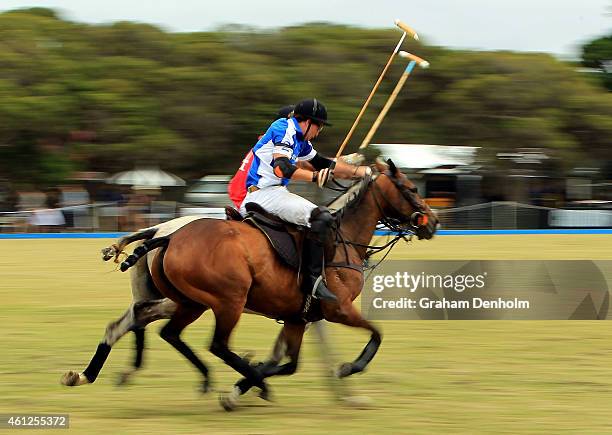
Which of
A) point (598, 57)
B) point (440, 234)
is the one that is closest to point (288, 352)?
point (440, 234)

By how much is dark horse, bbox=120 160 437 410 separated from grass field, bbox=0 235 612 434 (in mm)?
402

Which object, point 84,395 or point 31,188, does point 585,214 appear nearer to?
point 31,188

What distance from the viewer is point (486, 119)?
33719 mm

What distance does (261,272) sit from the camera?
283 inches

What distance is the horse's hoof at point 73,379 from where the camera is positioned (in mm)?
7426

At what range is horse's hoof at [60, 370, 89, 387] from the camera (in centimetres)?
743

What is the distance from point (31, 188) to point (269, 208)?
24.3 metres

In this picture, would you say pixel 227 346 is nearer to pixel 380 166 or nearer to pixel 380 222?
pixel 380 222

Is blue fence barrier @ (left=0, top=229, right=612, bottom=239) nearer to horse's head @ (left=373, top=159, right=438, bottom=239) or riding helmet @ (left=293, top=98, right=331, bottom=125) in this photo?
horse's head @ (left=373, top=159, right=438, bottom=239)

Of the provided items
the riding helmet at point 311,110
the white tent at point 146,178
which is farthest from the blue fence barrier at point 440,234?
the riding helmet at point 311,110

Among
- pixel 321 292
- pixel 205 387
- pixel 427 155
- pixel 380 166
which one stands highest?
pixel 380 166

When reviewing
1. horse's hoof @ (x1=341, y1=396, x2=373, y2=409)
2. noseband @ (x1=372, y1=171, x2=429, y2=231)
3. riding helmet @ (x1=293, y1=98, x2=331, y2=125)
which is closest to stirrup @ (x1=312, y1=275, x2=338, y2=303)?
horse's hoof @ (x1=341, y1=396, x2=373, y2=409)

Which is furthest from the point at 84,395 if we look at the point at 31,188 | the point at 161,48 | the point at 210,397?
the point at 161,48

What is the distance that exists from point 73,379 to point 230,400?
1.11 m
